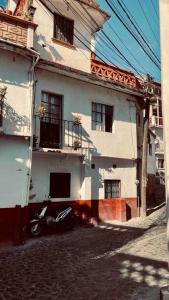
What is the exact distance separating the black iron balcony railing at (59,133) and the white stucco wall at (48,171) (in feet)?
1.77

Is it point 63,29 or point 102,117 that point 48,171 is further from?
point 63,29

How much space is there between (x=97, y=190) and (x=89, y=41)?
26.0 feet

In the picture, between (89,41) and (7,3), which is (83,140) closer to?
(89,41)

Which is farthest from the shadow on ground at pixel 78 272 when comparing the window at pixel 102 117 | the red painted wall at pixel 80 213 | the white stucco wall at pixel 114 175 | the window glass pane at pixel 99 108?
the window glass pane at pixel 99 108

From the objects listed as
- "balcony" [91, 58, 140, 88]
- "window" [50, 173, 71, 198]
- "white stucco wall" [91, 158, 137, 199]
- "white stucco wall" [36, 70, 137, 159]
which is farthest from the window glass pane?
"window" [50, 173, 71, 198]

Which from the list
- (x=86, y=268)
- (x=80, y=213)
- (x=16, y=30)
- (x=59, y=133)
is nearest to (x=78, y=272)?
(x=86, y=268)

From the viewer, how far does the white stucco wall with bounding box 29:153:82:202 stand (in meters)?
13.0

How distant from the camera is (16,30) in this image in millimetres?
11945

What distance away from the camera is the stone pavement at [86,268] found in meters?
6.57

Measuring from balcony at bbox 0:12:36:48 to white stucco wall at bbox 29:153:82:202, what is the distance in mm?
4569

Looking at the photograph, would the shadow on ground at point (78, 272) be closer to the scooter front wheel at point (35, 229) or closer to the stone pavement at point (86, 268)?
the stone pavement at point (86, 268)

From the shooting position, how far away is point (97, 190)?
1518 cm

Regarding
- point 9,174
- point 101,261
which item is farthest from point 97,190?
point 101,261

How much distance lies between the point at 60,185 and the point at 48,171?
0.92m
